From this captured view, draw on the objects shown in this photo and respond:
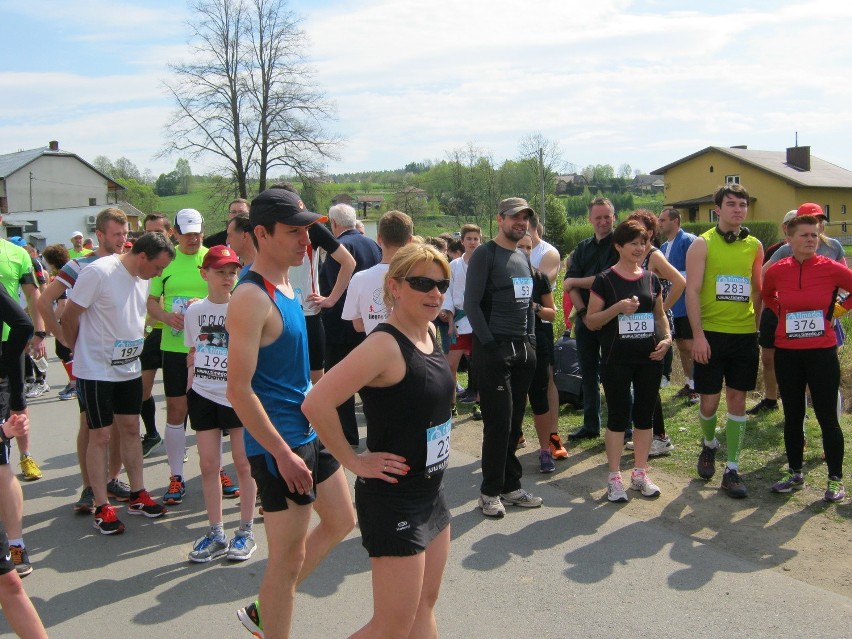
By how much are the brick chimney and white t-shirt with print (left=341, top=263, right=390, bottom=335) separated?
61.8m

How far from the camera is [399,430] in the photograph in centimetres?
276

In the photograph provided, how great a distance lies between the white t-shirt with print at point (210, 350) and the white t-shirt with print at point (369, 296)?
1475 millimetres

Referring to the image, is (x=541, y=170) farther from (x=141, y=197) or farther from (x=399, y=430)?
(x=141, y=197)

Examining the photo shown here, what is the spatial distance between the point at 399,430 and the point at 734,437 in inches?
152

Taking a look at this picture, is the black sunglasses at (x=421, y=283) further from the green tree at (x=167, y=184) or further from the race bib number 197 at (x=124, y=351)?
the green tree at (x=167, y=184)

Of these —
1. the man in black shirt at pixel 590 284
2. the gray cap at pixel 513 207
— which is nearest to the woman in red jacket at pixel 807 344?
the man in black shirt at pixel 590 284

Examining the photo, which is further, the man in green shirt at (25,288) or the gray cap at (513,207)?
the man in green shirt at (25,288)

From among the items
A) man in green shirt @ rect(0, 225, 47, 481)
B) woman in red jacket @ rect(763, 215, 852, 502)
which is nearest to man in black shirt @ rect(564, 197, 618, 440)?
woman in red jacket @ rect(763, 215, 852, 502)

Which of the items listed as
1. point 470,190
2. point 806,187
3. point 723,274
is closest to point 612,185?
point 806,187

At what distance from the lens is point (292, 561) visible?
3205mm

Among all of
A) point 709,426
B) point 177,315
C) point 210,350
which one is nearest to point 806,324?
point 709,426

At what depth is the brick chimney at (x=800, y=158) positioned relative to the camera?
58.7 meters

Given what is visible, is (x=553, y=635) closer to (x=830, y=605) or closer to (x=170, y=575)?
(x=830, y=605)

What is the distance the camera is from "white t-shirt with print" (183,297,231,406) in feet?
15.7
